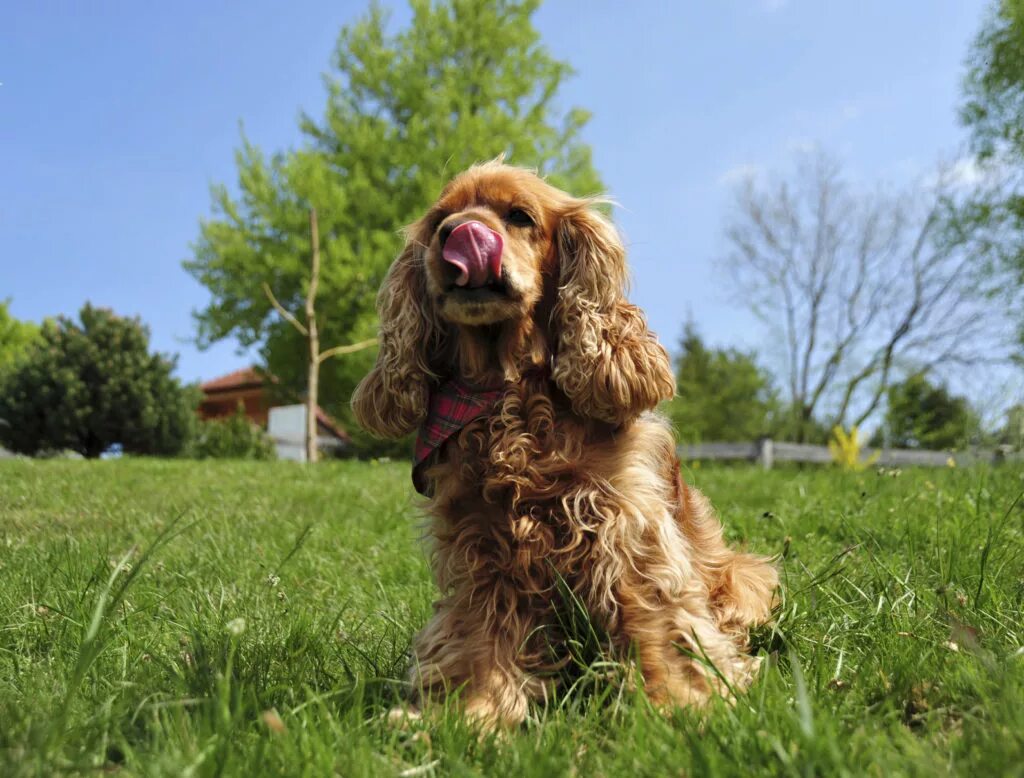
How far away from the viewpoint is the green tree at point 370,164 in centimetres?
1858

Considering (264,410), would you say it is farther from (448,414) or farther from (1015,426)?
(448,414)

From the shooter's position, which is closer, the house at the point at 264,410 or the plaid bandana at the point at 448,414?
the plaid bandana at the point at 448,414

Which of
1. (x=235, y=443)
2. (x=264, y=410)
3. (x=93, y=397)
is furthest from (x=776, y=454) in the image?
(x=264, y=410)

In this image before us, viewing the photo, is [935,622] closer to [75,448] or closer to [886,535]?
[886,535]

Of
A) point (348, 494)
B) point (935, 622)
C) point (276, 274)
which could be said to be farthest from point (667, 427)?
point (276, 274)

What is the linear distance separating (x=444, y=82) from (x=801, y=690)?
68.2 ft

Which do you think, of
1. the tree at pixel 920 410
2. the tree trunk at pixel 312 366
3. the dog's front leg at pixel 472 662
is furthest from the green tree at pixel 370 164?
the dog's front leg at pixel 472 662

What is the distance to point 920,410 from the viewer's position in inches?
1154

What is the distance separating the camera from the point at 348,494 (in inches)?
245

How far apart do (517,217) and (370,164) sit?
1824 cm

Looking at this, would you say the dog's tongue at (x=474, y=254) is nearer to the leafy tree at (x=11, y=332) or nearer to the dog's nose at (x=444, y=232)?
the dog's nose at (x=444, y=232)

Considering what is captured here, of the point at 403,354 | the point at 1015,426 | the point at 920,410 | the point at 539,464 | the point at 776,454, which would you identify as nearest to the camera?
the point at 539,464

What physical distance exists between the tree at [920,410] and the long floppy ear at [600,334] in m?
21.7

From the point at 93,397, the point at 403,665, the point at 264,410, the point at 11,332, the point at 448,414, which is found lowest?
the point at 403,665
